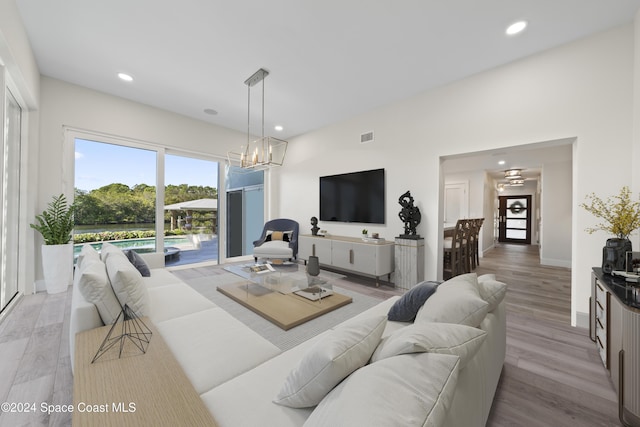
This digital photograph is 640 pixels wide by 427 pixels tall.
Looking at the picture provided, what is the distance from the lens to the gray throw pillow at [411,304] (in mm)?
1612

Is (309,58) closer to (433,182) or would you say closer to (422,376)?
(433,182)

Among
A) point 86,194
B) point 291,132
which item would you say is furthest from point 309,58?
point 86,194

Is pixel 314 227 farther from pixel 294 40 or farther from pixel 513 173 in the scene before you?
pixel 513 173

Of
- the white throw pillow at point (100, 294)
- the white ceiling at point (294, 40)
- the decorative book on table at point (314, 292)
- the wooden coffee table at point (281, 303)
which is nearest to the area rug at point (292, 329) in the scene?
the wooden coffee table at point (281, 303)

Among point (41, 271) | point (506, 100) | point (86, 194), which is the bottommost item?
point (41, 271)

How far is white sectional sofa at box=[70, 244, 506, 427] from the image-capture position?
2.14 ft

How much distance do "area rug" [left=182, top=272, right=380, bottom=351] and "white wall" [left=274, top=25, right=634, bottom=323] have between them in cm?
141

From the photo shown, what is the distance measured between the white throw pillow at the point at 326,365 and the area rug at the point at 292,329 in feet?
3.96

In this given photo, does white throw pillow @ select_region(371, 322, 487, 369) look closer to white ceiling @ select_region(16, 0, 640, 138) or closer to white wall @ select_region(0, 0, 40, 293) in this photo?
white ceiling @ select_region(16, 0, 640, 138)

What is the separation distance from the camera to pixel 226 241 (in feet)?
17.7

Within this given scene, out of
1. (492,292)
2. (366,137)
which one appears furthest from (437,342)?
(366,137)

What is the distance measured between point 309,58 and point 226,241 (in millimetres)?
4005

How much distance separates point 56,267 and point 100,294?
2782 mm

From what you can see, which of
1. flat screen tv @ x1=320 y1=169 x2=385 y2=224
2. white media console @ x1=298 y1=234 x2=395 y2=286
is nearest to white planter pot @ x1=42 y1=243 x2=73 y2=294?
white media console @ x1=298 y1=234 x2=395 y2=286
